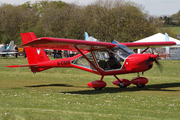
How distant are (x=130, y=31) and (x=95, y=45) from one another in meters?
52.8

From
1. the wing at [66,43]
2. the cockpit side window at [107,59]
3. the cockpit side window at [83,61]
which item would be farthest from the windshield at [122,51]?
the cockpit side window at [83,61]

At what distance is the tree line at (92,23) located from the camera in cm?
6412

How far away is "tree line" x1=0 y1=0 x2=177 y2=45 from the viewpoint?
64125 mm

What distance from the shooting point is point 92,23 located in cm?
6625

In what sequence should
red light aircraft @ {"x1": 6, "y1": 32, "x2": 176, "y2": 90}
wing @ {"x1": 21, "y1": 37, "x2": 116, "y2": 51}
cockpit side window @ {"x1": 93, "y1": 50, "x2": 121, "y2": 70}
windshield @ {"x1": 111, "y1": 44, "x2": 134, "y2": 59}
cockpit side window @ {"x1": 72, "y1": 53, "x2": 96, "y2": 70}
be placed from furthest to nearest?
cockpit side window @ {"x1": 72, "y1": 53, "x2": 96, "y2": 70} < cockpit side window @ {"x1": 93, "y1": 50, "x2": 121, "y2": 70} < windshield @ {"x1": 111, "y1": 44, "x2": 134, "y2": 59} < red light aircraft @ {"x1": 6, "y1": 32, "x2": 176, "y2": 90} < wing @ {"x1": 21, "y1": 37, "x2": 116, "y2": 51}

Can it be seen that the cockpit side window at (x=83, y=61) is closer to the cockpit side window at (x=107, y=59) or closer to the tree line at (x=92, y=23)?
the cockpit side window at (x=107, y=59)

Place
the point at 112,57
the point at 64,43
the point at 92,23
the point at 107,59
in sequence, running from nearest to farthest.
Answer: the point at 64,43 < the point at 112,57 < the point at 107,59 < the point at 92,23

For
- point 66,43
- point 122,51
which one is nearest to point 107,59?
point 122,51

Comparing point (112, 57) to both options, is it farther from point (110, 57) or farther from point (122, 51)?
point (122, 51)

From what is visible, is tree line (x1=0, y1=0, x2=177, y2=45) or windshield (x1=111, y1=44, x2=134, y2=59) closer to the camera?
windshield (x1=111, y1=44, x2=134, y2=59)

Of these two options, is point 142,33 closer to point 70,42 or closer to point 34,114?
point 70,42

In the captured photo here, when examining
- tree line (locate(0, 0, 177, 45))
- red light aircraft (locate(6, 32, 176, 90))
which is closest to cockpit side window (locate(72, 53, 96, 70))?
red light aircraft (locate(6, 32, 176, 90))

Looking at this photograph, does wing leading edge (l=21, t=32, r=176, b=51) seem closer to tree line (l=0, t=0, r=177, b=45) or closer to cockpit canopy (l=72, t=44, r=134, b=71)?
cockpit canopy (l=72, t=44, r=134, b=71)

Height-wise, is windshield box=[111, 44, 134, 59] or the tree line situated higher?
the tree line
